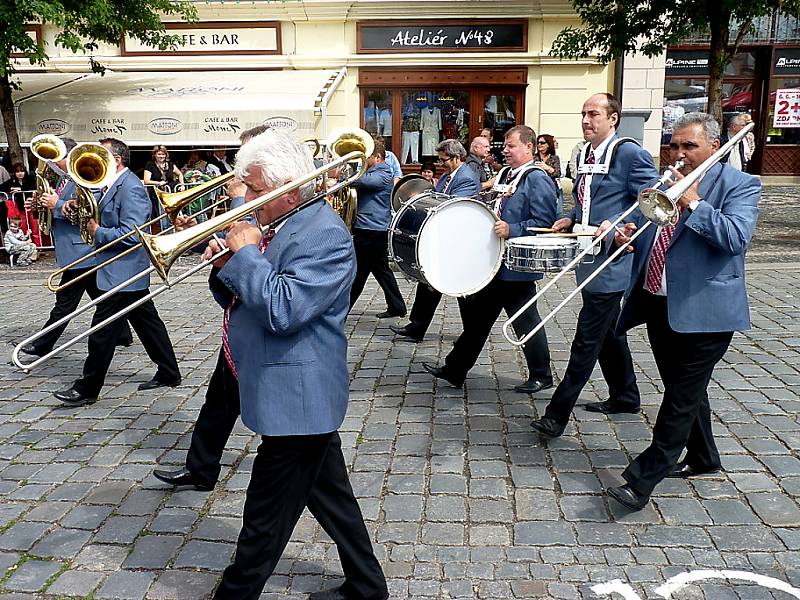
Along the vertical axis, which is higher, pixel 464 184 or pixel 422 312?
pixel 464 184

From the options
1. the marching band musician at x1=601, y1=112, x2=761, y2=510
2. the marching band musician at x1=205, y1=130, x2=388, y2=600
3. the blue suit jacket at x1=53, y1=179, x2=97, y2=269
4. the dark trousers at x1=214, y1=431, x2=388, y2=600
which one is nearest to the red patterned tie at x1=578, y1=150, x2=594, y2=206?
the marching band musician at x1=601, y1=112, x2=761, y2=510

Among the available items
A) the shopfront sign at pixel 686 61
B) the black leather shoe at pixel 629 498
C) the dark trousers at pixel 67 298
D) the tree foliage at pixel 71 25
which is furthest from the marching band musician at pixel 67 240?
the shopfront sign at pixel 686 61

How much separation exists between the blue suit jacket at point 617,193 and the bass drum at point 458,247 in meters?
0.72

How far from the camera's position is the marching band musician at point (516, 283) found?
17.3 feet

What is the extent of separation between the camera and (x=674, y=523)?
148 inches

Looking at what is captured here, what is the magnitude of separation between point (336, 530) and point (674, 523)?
1.70 m

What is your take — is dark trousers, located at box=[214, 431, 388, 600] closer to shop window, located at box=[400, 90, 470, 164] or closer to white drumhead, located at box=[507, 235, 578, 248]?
white drumhead, located at box=[507, 235, 578, 248]

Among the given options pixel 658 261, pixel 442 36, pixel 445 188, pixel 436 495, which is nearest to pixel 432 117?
pixel 442 36

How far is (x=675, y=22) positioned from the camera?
1132 cm

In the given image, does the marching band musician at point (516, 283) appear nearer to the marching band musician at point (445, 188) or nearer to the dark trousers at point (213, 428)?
→ the marching band musician at point (445, 188)

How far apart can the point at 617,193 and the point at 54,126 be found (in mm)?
12724

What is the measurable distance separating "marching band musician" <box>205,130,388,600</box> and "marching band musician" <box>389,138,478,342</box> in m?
3.38

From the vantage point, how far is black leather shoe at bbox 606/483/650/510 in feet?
12.3

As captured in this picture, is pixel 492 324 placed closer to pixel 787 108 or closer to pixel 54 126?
pixel 54 126
